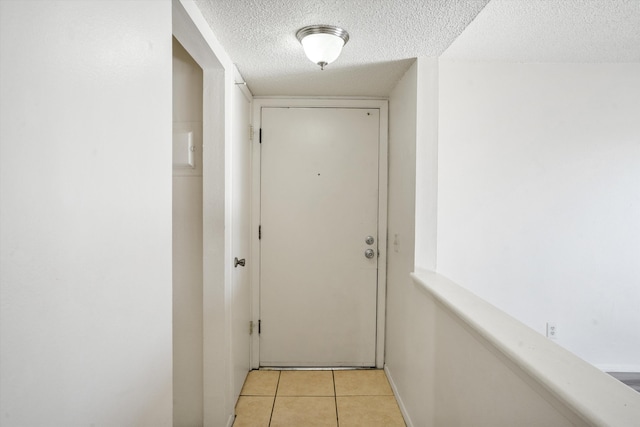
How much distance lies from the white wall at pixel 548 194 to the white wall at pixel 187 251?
4.79 feet

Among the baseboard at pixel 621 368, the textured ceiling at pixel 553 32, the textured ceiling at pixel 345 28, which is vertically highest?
the textured ceiling at pixel 553 32

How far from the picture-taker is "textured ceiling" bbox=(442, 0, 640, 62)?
1.53m

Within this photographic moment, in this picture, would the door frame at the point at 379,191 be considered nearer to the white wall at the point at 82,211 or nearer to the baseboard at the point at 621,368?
the baseboard at the point at 621,368

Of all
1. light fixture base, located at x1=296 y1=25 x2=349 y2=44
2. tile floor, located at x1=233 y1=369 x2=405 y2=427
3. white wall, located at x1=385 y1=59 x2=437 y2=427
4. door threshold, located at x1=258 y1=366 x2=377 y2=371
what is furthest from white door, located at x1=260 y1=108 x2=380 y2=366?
light fixture base, located at x1=296 y1=25 x2=349 y2=44

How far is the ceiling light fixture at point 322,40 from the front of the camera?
1542 millimetres

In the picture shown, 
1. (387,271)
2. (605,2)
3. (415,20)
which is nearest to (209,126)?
(415,20)

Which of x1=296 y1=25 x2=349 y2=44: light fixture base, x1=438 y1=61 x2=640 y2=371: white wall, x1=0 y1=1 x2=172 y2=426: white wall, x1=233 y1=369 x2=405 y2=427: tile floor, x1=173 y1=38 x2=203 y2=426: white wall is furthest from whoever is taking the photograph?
x1=438 y1=61 x2=640 y2=371: white wall

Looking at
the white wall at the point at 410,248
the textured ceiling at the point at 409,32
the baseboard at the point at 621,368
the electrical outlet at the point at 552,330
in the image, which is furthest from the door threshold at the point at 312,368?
the textured ceiling at the point at 409,32

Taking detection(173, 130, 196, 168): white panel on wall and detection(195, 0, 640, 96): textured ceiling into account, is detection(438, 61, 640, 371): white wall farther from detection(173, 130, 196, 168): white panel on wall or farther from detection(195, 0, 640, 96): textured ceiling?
detection(173, 130, 196, 168): white panel on wall

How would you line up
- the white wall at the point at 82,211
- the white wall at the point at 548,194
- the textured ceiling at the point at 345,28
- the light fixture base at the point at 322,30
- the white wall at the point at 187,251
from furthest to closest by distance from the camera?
1. the white wall at the point at 548,194
2. the white wall at the point at 187,251
3. the light fixture base at the point at 322,30
4. the textured ceiling at the point at 345,28
5. the white wall at the point at 82,211

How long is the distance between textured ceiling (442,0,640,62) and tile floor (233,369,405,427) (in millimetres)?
2230

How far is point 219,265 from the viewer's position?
1.85 metres

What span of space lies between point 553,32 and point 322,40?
1.21m

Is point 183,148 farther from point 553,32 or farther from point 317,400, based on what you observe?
point 553,32
